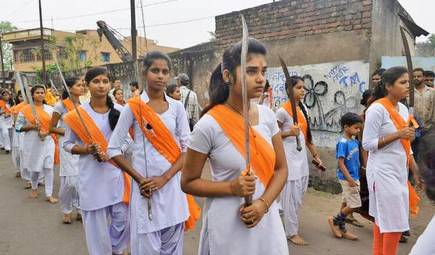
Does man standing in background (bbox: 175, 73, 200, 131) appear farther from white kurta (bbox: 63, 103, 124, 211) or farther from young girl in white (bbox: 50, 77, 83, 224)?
white kurta (bbox: 63, 103, 124, 211)

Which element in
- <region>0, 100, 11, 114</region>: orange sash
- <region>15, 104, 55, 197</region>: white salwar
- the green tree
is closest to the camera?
<region>15, 104, 55, 197</region>: white salwar

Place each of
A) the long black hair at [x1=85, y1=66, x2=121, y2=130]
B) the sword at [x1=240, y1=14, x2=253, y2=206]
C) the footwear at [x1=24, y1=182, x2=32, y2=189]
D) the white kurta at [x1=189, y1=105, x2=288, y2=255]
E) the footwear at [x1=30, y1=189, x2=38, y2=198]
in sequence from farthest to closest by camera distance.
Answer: the footwear at [x1=24, y1=182, x2=32, y2=189] < the footwear at [x1=30, y1=189, x2=38, y2=198] < the long black hair at [x1=85, y1=66, x2=121, y2=130] < the white kurta at [x1=189, y1=105, x2=288, y2=255] < the sword at [x1=240, y1=14, x2=253, y2=206]

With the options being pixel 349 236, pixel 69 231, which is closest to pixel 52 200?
pixel 69 231

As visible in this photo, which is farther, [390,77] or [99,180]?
[99,180]

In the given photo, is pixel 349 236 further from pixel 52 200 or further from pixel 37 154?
pixel 37 154

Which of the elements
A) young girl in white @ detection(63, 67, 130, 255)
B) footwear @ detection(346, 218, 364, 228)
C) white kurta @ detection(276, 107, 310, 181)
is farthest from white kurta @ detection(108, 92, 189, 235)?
footwear @ detection(346, 218, 364, 228)

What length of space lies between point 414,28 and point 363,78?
163 inches

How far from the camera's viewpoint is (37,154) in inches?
271

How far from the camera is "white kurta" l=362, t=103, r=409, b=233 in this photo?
329cm

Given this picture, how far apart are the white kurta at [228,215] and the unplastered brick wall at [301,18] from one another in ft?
18.1

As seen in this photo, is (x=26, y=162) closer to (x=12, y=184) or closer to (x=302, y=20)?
(x=12, y=184)

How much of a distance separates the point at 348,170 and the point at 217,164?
320 cm

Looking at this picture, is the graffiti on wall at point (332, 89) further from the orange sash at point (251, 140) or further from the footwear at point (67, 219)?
the orange sash at point (251, 140)

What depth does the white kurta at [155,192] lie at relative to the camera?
299cm
